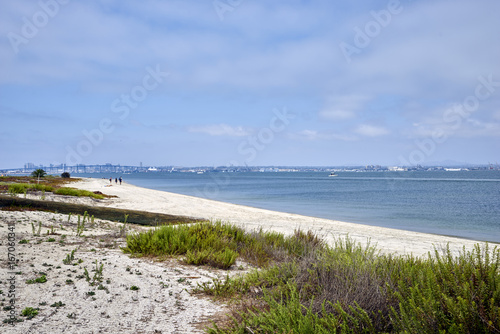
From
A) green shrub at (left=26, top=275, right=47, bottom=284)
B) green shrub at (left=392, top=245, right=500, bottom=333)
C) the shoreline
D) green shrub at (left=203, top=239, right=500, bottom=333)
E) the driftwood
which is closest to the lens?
green shrub at (left=392, top=245, right=500, bottom=333)

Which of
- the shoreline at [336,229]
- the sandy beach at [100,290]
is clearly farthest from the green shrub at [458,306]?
the shoreline at [336,229]

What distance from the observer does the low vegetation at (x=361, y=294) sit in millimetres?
2926

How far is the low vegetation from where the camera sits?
293 centimetres

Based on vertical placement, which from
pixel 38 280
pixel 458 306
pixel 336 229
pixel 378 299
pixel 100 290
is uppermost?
pixel 458 306

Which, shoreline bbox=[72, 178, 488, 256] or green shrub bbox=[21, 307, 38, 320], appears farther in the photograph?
shoreline bbox=[72, 178, 488, 256]

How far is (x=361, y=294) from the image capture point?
3867 millimetres

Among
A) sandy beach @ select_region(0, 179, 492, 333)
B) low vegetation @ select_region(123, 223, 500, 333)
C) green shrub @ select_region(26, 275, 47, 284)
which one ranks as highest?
low vegetation @ select_region(123, 223, 500, 333)

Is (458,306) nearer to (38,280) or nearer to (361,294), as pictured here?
(361,294)

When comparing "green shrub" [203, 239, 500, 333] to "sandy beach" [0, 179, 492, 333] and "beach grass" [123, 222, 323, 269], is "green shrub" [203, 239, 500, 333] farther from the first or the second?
"beach grass" [123, 222, 323, 269]

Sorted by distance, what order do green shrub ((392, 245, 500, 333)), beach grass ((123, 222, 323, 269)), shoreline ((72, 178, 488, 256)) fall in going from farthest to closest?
1. shoreline ((72, 178, 488, 256))
2. beach grass ((123, 222, 323, 269))
3. green shrub ((392, 245, 500, 333))

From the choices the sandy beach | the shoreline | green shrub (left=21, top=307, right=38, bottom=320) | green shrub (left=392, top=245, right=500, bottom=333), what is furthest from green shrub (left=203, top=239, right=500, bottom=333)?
green shrub (left=21, top=307, right=38, bottom=320)

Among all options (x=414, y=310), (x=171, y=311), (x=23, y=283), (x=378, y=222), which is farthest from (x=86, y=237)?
(x=378, y=222)

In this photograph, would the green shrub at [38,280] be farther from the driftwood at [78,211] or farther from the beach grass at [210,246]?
the driftwood at [78,211]

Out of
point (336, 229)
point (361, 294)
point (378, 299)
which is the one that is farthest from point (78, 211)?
point (378, 299)
